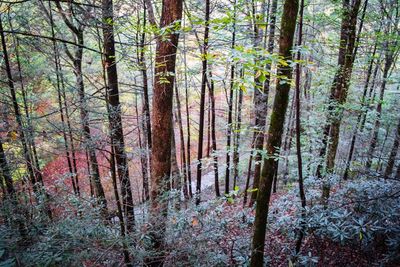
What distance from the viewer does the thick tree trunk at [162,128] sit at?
4.23 m

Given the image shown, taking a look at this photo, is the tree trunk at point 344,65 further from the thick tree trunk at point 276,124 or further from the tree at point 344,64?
the thick tree trunk at point 276,124

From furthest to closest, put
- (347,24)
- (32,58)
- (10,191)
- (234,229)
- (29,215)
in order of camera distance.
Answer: (32,58) < (234,229) < (347,24) < (10,191) < (29,215)

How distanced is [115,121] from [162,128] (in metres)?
0.91

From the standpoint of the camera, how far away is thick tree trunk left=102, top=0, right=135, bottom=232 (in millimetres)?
3830

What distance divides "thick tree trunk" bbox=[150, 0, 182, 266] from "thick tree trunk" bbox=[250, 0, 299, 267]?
5.97 feet

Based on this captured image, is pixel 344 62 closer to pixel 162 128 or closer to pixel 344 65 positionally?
pixel 344 65

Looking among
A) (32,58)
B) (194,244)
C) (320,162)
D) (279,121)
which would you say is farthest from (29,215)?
(32,58)

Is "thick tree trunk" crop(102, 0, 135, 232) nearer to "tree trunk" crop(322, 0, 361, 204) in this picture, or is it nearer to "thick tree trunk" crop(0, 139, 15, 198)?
"thick tree trunk" crop(0, 139, 15, 198)

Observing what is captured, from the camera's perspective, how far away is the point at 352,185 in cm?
586

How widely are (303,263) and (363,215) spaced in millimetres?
1656

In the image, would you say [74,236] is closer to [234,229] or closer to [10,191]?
[10,191]

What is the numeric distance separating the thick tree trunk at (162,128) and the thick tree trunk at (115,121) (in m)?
0.56

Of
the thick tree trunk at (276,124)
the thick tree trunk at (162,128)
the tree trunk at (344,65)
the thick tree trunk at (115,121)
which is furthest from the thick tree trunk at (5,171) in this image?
the tree trunk at (344,65)

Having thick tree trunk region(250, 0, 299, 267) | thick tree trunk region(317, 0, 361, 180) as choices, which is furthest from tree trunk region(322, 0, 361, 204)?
thick tree trunk region(250, 0, 299, 267)
